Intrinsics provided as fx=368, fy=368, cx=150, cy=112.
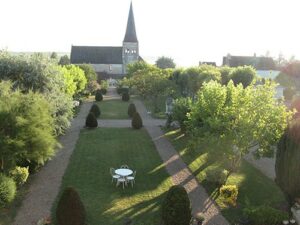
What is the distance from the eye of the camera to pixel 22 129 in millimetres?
19547

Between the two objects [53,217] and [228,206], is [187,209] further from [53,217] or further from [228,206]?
[53,217]

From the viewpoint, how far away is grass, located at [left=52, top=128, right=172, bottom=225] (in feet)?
58.7

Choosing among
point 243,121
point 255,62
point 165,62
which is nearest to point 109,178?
point 243,121

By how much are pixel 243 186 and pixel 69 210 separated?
11087 mm

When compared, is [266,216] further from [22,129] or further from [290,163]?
[22,129]

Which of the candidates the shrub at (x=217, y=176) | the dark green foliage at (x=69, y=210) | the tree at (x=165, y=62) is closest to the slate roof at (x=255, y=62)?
the tree at (x=165, y=62)

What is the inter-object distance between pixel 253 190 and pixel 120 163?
9.42 m

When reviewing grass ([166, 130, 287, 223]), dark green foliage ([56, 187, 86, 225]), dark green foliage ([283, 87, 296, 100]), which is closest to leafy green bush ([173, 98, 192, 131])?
grass ([166, 130, 287, 223])

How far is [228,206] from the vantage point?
62.5 feet

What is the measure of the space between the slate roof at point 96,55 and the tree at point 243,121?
301ft

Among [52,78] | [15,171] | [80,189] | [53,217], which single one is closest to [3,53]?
[52,78]

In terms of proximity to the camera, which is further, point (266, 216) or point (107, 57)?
point (107, 57)

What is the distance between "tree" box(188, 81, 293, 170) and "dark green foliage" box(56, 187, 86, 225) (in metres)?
8.19

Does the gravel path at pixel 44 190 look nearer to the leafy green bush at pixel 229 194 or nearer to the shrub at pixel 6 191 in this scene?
the shrub at pixel 6 191
